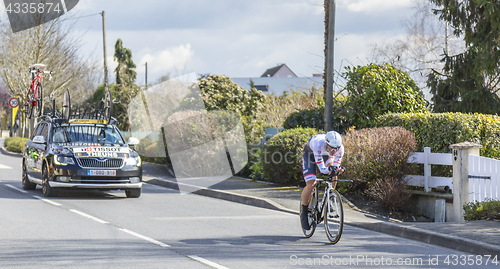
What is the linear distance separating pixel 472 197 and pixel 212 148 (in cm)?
894

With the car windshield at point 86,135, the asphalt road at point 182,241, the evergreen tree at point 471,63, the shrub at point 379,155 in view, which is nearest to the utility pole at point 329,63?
the shrub at point 379,155

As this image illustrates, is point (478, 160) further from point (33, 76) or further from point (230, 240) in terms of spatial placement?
point (33, 76)

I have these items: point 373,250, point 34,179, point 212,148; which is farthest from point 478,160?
point 34,179

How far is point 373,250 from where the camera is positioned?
7.18 metres

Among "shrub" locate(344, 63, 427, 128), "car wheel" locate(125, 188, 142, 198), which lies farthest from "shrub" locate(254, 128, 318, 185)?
"car wheel" locate(125, 188, 142, 198)

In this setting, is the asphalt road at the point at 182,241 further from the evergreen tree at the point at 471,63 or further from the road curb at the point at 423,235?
the evergreen tree at the point at 471,63

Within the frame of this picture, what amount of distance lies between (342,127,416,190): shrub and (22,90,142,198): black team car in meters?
4.96

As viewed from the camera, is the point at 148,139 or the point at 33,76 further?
the point at 33,76

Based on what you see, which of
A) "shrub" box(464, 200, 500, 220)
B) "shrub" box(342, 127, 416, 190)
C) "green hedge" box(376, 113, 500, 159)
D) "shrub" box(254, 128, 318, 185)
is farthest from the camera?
"shrub" box(254, 128, 318, 185)

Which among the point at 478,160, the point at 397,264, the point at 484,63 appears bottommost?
the point at 397,264

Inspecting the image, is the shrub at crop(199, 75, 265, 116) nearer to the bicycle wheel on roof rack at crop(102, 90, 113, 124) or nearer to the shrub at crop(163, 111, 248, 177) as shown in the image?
the shrub at crop(163, 111, 248, 177)

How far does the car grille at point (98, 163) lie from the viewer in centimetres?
1189

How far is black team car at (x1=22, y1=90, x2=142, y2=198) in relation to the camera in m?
11.9

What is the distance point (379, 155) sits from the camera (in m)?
11.7
